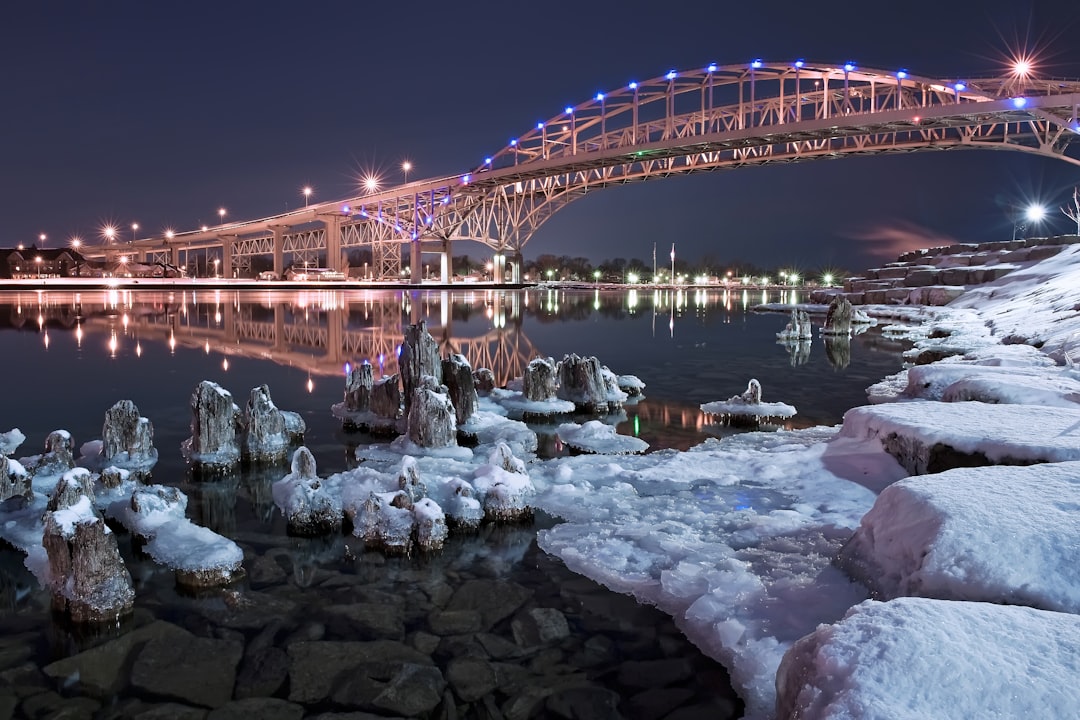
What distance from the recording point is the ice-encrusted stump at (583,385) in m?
12.3

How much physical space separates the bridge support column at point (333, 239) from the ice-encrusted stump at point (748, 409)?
9814 centimetres

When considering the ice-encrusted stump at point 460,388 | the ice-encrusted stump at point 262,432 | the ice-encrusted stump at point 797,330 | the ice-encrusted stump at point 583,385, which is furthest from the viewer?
the ice-encrusted stump at point 797,330

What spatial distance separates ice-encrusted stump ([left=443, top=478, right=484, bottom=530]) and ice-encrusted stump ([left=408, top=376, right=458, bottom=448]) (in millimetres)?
2210

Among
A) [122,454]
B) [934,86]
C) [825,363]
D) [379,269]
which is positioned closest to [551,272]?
[379,269]

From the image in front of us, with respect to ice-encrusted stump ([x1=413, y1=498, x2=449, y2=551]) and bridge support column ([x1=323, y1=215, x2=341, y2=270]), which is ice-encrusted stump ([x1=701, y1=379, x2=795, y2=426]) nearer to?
ice-encrusted stump ([x1=413, y1=498, x2=449, y2=551])

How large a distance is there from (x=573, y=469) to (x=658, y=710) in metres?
4.30

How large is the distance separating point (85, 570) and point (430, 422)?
4500mm

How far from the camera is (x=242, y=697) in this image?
3.91 metres

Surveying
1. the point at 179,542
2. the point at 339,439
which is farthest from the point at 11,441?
the point at 179,542

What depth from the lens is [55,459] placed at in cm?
748

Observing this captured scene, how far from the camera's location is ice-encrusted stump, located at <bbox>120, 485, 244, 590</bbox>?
5312 mm

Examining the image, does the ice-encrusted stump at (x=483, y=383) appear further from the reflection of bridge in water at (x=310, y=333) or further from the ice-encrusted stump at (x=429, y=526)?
the ice-encrusted stump at (x=429, y=526)

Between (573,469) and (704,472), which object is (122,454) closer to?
(573,469)

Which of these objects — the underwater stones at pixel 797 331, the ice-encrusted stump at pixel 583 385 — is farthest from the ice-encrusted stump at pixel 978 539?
the underwater stones at pixel 797 331
